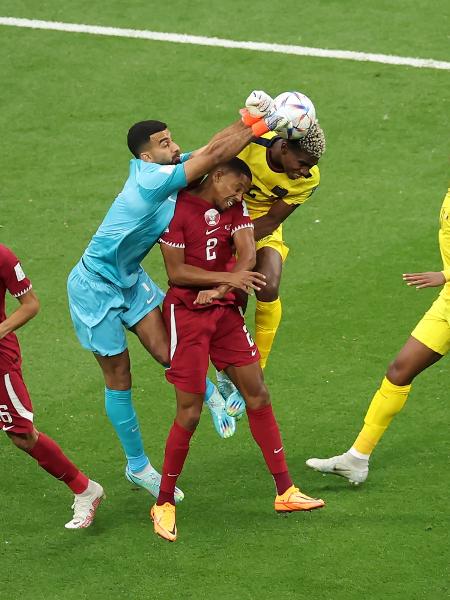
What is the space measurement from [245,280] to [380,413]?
4.39 feet

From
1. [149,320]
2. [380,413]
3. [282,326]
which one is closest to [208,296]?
[149,320]

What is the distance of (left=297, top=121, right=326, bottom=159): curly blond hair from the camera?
7391 mm

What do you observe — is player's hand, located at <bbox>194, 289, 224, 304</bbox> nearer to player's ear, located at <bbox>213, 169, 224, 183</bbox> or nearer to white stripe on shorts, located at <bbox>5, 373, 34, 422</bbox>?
player's ear, located at <bbox>213, 169, 224, 183</bbox>

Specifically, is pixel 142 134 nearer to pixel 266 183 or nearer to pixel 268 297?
pixel 266 183

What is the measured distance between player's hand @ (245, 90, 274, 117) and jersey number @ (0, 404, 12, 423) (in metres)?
2.12

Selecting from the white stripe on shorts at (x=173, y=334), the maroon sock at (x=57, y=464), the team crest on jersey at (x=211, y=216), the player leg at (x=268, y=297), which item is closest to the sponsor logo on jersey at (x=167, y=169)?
the team crest on jersey at (x=211, y=216)

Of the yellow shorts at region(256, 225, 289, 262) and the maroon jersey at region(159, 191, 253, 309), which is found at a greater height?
the maroon jersey at region(159, 191, 253, 309)

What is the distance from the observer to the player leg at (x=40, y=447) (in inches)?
284

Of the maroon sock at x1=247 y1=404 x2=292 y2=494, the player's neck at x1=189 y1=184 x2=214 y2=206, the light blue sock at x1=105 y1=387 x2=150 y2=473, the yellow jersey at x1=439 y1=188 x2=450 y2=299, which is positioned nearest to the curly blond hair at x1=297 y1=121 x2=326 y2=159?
the player's neck at x1=189 y1=184 x2=214 y2=206

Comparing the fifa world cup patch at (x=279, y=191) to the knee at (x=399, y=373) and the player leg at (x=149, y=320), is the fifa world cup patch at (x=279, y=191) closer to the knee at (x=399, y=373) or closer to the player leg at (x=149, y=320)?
the player leg at (x=149, y=320)

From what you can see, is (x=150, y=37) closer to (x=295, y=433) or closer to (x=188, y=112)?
Result: (x=188, y=112)

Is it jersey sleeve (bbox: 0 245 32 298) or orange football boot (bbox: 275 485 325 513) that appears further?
orange football boot (bbox: 275 485 325 513)

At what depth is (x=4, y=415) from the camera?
7234 mm

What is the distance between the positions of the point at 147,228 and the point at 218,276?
480 mm
